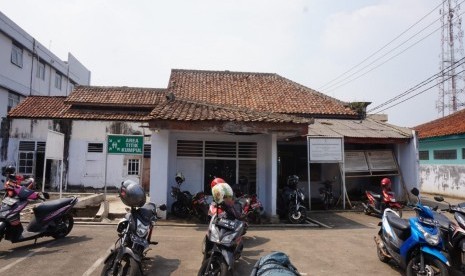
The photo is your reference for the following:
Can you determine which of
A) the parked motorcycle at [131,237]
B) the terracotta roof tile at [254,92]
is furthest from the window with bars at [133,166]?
the parked motorcycle at [131,237]

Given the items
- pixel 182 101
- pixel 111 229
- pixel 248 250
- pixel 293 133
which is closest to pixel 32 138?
pixel 182 101

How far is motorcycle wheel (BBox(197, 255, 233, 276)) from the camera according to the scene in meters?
4.57

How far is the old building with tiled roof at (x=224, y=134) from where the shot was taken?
32.5 feet

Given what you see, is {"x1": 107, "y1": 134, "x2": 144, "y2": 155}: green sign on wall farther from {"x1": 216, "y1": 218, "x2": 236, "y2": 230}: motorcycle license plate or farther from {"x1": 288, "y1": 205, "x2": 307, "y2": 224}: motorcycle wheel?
{"x1": 216, "y1": 218, "x2": 236, "y2": 230}: motorcycle license plate

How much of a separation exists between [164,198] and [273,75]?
1348cm

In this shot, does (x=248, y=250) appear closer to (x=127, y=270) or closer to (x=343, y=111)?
(x=127, y=270)

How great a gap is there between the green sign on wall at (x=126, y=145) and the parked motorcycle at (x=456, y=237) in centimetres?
784

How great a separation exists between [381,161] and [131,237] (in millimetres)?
12041

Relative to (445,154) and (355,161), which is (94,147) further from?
(445,154)

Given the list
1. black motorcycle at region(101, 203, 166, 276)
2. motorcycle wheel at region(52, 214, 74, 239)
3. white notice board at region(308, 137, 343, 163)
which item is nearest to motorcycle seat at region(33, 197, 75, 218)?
motorcycle wheel at region(52, 214, 74, 239)

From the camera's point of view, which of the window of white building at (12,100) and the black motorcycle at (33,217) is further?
the window of white building at (12,100)

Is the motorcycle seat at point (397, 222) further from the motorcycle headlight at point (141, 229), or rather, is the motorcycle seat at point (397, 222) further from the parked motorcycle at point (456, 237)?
the motorcycle headlight at point (141, 229)

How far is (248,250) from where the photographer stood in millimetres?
6914

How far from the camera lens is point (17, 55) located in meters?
24.0
